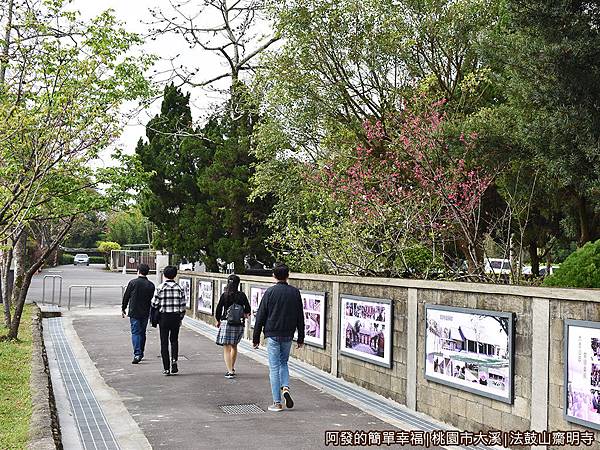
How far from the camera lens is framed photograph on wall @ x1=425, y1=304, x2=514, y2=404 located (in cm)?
771

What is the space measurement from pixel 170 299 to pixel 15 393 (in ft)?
10.0

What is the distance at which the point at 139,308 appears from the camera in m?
13.4

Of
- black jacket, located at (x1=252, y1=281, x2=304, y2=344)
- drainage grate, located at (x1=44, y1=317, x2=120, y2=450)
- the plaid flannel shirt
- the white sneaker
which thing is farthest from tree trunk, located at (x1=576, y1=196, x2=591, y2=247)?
drainage grate, located at (x1=44, y1=317, x2=120, y2=450)

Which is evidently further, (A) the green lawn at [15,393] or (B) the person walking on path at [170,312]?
(B) the person walking on path at [170,312]

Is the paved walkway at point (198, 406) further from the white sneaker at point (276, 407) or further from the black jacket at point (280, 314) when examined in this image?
the black jacket at point (280, 314)

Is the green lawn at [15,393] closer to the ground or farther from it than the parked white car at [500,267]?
closer to the ground

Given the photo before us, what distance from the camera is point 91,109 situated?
523 inches

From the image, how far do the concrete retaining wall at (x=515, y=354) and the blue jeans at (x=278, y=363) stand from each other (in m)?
1.60

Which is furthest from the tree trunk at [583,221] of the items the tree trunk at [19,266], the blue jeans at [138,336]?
the tree trunk at [19,266]

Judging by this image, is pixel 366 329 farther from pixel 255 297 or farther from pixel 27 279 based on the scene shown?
pixel 27 279

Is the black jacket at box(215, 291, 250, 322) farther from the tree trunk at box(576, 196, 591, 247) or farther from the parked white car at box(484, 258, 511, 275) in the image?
the tree trunk at box(576, 196, 591, 247)

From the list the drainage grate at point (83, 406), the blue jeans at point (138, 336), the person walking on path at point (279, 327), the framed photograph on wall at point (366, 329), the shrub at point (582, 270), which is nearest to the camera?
the drainage grate at point (83, 406)

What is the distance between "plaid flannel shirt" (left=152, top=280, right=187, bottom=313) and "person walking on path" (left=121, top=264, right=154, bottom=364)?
47.2 inches

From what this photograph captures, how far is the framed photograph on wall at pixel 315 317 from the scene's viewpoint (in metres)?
12.6
